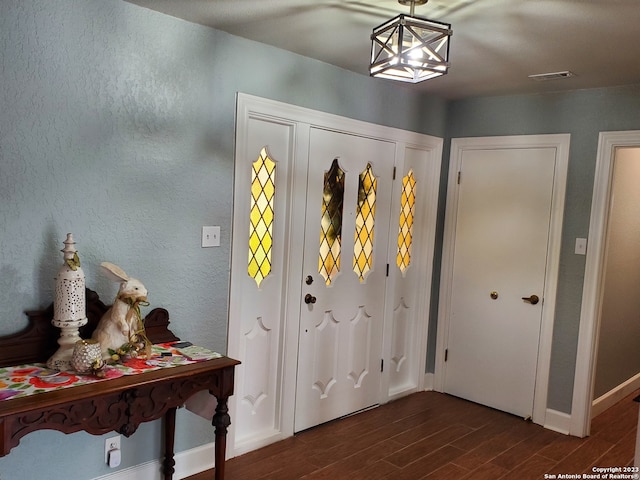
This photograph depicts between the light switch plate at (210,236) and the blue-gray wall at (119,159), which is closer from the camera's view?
the blue-gray wall at (119,159)

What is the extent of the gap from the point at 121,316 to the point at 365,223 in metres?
1.89

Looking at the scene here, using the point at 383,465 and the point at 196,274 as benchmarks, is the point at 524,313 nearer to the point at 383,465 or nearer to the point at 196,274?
the point at 383,465

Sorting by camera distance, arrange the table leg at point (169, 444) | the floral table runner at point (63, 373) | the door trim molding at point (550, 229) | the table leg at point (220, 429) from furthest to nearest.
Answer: the door trim molding at point (550, 229)
the table leg at point (169, 444)
the table leg at point (220, 429)
the floral table runner at point (63, 373)

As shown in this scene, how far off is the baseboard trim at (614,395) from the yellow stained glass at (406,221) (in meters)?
1.64

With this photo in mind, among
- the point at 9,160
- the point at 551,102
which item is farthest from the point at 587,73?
the point at 9,160

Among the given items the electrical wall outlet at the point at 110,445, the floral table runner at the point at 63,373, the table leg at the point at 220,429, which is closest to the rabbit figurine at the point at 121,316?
the floral table runner at the point at 63,373

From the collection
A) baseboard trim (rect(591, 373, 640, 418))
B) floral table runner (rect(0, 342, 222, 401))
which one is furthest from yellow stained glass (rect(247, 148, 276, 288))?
baseboard trim (rect(591, 373, 640, 418))

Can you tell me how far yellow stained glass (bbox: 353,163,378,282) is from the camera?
3.58 meters

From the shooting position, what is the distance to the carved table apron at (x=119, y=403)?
1728 millimetres

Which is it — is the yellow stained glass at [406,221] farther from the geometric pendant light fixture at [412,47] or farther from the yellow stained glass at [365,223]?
the geometric pendant light fixture at [412,47]

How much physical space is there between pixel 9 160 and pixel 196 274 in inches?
38.8

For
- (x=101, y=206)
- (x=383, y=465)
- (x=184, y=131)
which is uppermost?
(x=184, y=131)

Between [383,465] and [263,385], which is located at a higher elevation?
[263,385]

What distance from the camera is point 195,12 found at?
94.6 inches
